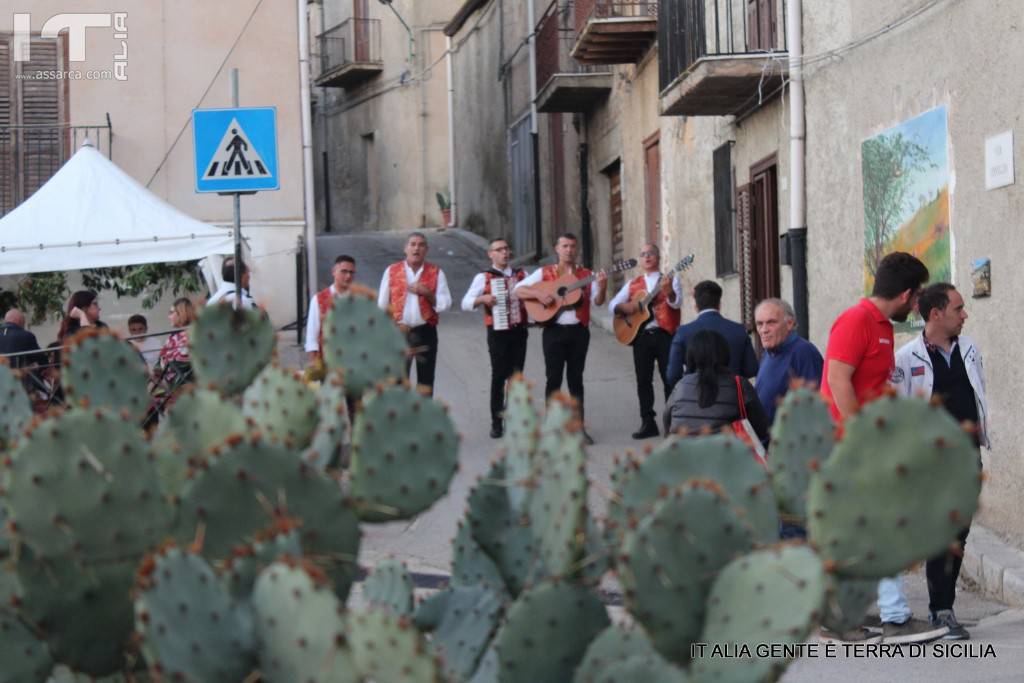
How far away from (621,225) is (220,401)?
60.4 feet

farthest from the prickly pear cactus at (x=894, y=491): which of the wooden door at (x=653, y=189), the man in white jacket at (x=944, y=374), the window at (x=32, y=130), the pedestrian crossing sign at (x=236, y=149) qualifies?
the window at (x=32, y=130)

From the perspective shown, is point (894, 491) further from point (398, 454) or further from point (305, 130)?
point (305, 130)

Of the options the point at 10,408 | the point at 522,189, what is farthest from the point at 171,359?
the point at 522,189

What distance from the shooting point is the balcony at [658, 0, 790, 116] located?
13.6m

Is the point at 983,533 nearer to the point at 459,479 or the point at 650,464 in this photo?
the point at 459,479

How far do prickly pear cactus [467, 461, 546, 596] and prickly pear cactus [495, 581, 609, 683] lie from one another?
0.31 m

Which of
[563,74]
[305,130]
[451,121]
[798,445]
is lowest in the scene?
[798,445]

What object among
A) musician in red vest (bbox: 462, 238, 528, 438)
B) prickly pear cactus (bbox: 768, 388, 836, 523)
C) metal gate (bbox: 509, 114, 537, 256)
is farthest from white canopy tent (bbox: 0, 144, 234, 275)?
metal gate (bbox: 509, 114, 537, 256)

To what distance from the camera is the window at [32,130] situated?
20.1 metres

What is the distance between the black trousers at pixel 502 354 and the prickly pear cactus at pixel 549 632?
373 inches

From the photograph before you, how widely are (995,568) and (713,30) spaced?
27.9ft

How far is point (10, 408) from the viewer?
163 inches

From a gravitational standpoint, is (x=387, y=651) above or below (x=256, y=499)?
below

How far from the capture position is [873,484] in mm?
2928
